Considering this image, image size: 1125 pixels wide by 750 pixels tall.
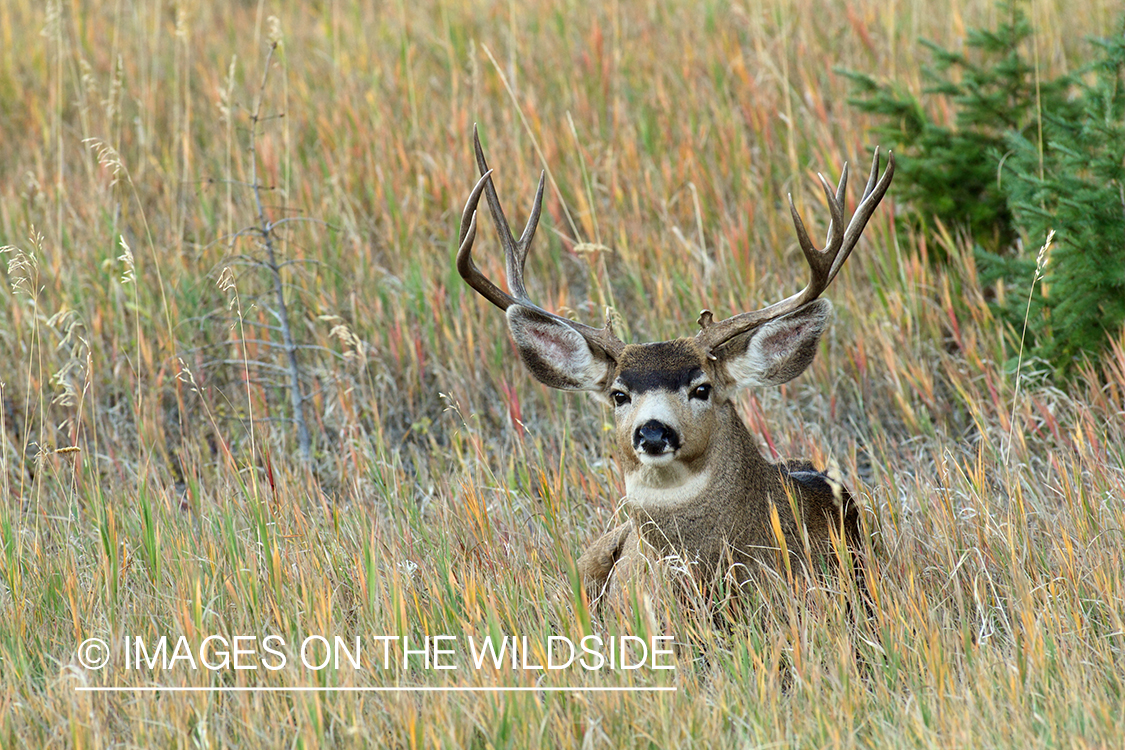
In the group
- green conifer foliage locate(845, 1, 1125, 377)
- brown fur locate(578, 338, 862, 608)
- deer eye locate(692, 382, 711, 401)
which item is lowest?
brown fur locate(578, 338, 862, 608)

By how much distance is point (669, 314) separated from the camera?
17.9 ft

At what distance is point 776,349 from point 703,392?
296mm

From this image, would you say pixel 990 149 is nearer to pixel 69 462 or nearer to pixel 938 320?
pixel 938 320

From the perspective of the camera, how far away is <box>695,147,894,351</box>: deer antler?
11.5 feet

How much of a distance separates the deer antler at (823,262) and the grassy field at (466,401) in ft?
2.24

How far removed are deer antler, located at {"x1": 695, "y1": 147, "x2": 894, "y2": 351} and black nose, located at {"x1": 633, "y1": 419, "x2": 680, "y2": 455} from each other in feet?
1.30

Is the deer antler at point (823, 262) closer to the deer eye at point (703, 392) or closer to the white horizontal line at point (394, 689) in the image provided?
the deer eye at point (703, 392)

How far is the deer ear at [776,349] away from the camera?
11.9 feet

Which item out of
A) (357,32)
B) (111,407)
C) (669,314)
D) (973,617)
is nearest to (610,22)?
(357,32)

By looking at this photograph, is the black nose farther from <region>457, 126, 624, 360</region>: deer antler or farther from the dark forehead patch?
<region>457, 126, 624, 360</region>: deer antler

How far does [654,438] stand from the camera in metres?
3.29

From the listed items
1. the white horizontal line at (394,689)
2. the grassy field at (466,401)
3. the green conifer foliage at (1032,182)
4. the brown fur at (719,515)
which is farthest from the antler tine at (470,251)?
the green conifer foliage at (1032,182)

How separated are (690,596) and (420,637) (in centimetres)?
73

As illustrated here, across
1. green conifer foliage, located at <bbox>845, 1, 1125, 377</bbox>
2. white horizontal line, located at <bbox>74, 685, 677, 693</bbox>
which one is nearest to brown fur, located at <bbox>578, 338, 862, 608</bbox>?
white horizontal line, located at <bbox>74, 685, 677, 693</bbox>
